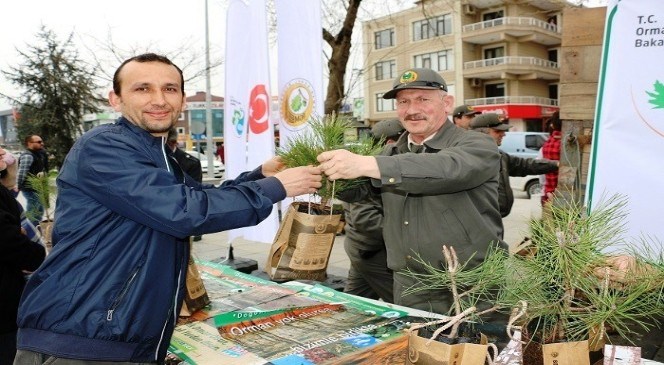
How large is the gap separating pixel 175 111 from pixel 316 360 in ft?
3.19

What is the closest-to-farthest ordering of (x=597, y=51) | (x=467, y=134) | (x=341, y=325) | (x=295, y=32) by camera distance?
(x=341, y=325) → (x=467, y=134) → (x=597, y=51) → (x=295, y=32)

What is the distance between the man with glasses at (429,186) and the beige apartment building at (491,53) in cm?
3179

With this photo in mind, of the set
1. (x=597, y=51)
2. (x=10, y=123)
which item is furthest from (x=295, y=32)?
(x=10, y=123)

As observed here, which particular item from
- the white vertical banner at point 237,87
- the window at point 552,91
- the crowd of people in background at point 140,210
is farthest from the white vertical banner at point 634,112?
the window at point 552,91

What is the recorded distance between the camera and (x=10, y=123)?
17.7 metres

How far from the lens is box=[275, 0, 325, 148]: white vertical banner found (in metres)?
4.74

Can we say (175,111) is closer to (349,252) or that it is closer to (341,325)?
(341,325)

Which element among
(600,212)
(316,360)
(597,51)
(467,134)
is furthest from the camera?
(597,51)

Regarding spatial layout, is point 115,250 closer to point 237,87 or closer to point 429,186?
point 429,186

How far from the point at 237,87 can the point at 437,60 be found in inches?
1326

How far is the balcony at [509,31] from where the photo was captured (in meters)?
33.3

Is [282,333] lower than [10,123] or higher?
lower

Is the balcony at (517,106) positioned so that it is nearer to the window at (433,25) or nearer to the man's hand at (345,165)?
the window at (433,25)

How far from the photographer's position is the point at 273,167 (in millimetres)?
2510
